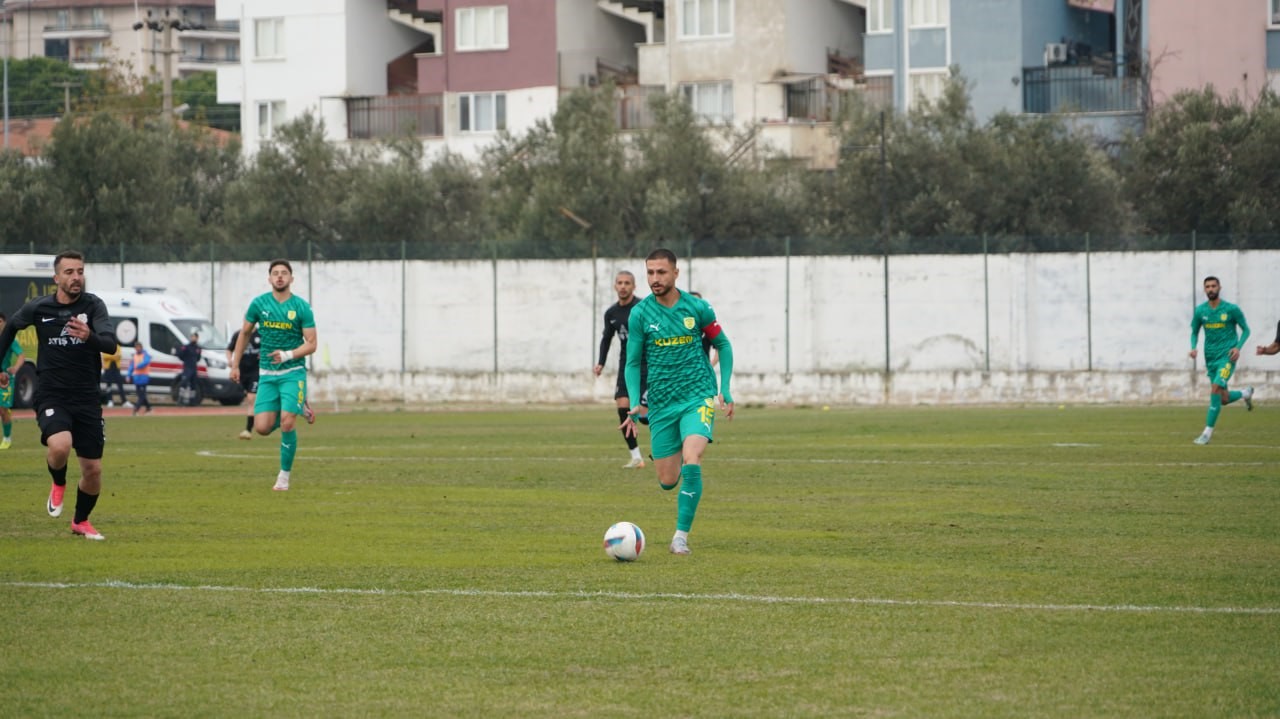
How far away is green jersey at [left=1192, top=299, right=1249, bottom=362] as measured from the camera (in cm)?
2609

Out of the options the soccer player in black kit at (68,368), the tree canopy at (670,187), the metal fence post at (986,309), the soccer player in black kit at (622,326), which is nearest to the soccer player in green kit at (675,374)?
the soccer player in black kit at (68,368)

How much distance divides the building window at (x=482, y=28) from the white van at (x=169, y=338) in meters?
28.4

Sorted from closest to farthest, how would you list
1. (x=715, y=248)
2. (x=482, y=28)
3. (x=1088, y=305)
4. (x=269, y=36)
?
(x=1088, y=305) < (x=715, y=248) < (x=482, y=28) < (x=269, y=36)

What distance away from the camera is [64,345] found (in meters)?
14.1

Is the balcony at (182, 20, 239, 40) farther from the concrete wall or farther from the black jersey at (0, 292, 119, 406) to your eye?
the black jersey at (0, 292, 119, 406)

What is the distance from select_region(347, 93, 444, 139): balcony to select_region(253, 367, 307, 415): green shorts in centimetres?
5319

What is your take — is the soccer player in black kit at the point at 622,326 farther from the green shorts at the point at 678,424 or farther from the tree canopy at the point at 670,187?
the tree canopy at the point at 670,187

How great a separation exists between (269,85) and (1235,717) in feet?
231

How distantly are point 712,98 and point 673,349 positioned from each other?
53817 mm

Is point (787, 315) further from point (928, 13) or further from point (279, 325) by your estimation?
point (279, 325)

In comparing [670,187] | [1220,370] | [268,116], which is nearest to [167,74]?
[268,116]

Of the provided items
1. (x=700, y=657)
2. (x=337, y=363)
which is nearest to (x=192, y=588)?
(x=700, y=657)

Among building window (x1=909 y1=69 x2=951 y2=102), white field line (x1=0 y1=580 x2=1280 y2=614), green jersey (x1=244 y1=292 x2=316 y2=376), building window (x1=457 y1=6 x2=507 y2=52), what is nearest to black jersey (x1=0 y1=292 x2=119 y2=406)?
white field line (x1=0 y1=580 x2=1280 y2=614)

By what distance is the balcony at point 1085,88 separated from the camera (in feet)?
196
